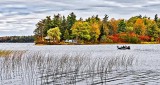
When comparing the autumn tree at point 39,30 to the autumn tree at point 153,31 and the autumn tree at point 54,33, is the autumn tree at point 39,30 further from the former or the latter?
the autumn tree at point 153,31

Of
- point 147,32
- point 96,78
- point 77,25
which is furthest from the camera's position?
point 147,32

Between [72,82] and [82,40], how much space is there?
4070 inches

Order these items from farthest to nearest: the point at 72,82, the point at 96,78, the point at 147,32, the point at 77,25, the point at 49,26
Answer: the point at 147,32
the point at 49,26
the point at 77,25
the point at 96,78
the point at 72,82

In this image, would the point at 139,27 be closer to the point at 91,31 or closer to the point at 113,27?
the point at 113,27

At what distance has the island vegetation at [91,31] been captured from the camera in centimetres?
12238

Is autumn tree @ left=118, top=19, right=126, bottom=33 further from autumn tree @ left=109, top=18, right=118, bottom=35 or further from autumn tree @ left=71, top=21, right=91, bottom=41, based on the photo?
autumn tree @ left=71, top=21, right=91, bottom=41

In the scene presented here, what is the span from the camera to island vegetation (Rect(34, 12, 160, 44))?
12238 cm

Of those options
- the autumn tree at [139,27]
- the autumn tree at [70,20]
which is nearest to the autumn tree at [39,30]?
the autumn tree at [70,20]

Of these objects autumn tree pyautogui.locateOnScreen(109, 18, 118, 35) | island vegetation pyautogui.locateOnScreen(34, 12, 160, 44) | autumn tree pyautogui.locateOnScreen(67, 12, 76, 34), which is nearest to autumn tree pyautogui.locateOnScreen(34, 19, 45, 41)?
island vegetation pyautogui.locateOnScreen(34, 12, 160, 44)

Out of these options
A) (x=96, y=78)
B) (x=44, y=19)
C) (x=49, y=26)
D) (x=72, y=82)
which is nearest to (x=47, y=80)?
(x=72, y=82)

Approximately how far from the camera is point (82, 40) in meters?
127

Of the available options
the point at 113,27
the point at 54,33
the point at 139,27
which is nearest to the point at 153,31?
the point at 139,27

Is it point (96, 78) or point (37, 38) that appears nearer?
point (96, 78)

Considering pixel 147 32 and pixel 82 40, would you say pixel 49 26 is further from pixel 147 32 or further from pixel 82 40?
pixel 147 32
